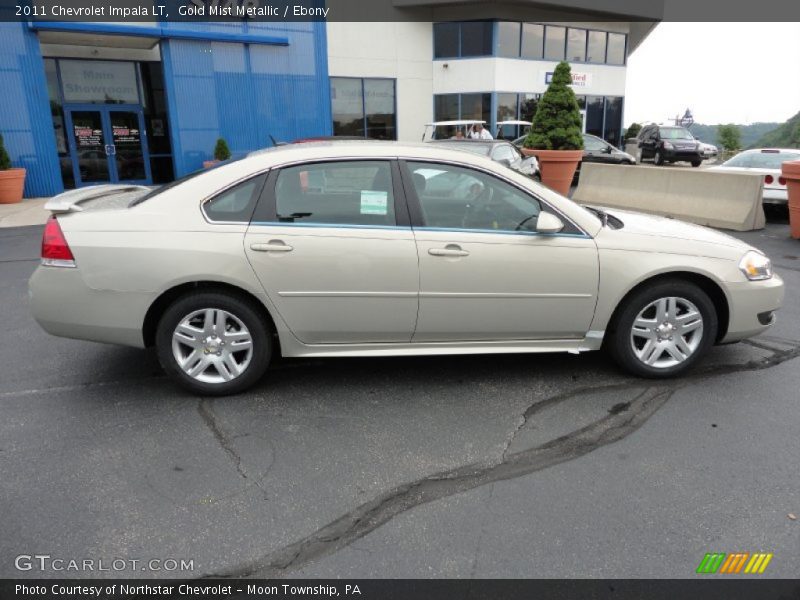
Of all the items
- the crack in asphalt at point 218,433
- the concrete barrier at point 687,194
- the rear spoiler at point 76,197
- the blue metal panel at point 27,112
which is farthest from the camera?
the blue metal panel at point 27,112

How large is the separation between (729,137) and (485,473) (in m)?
38.7

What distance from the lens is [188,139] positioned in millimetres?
17078

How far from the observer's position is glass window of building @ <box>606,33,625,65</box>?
89.0 feet

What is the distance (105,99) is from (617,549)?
18.3m

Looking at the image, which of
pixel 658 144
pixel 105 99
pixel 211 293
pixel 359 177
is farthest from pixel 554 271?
pixel 658 144

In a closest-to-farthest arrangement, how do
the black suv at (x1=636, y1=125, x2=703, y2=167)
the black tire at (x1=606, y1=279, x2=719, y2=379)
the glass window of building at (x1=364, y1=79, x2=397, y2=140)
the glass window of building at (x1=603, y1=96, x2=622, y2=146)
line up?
the black tire at (x1=606, y1=279, x2=719, y2=379) → the glass window of building at (x1=364, y1=79, x2=397, y2=140) → the black suv at (x1=636, y1=125, x2=703, y2=167) → the glass window of building at (x1=603, y1=96, x2=622, y2=146)

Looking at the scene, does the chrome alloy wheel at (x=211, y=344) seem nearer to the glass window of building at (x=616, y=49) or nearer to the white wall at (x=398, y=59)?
the white wall at (x=398, y=59)

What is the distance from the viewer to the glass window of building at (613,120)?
27688mm

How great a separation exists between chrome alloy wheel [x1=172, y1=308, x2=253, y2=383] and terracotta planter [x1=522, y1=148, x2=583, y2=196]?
33.2 feet

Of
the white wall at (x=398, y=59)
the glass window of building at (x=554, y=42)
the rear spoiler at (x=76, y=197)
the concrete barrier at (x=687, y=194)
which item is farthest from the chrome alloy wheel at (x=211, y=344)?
the glass window of building at (x=554, y=42)

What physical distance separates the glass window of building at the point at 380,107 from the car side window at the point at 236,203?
1902 cm

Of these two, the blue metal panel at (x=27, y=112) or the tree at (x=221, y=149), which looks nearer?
the blue metal panel at (x=27, y=112)

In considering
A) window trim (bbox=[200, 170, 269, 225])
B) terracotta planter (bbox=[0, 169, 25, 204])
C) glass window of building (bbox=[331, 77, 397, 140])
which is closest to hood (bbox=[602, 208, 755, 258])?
window trim (bbox=[200, 170, 269, 225])

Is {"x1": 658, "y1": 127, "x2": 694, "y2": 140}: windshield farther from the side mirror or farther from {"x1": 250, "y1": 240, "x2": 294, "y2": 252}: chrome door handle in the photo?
{"x1": 250, "y1": 240, "x2": 294, "y2": 252}: chrome door handle
